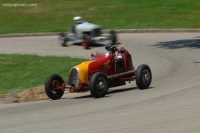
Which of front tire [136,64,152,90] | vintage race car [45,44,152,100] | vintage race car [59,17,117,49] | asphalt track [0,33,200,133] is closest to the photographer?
asphalt track [0,33,200,133]

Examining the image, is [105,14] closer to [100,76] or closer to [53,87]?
[53,87]

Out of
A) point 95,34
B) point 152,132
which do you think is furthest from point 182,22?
point 152,132

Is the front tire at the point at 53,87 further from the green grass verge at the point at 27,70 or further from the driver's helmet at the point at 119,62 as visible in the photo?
the green grass verge at the point at 27,70

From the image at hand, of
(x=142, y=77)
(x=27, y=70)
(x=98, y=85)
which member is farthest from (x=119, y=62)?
(x=27, y=70)

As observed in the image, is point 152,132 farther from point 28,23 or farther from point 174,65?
point 28,23

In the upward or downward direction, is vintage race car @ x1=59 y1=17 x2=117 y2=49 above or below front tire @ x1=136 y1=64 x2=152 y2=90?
above

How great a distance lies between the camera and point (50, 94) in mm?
13281

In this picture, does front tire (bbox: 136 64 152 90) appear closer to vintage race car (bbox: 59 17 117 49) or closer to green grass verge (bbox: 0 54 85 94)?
green grass verge (bbox: 0 54 85 94)

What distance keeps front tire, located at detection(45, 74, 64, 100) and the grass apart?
1994cm

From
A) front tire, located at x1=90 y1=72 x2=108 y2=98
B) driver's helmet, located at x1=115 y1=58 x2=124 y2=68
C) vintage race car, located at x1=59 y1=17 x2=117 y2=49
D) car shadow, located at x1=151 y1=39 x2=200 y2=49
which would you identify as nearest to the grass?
car shadow, located at x1=151 y1=39 x2=200 y2=49

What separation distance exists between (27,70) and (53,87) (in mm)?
5442

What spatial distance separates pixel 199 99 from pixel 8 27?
27.1m

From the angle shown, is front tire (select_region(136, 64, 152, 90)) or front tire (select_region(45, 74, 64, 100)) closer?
front tire (select_region(45, 74, 64, 100))

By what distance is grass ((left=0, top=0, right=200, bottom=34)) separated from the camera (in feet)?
115
